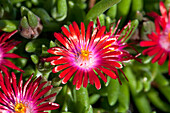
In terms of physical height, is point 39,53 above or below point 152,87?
above

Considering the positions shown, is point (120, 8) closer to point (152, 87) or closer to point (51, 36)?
point (51, 36)

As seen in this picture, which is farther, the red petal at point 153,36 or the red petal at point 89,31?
the red petal at point 153,36

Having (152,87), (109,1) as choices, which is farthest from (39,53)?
(152,87)

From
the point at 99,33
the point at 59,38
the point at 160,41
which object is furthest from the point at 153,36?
the point at 59,38

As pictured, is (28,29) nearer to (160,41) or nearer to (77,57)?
(77,57)

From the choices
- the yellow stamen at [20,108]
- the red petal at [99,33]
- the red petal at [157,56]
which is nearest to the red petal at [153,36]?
the red petal at [157,56]

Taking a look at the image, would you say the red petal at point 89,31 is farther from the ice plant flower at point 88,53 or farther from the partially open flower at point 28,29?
the partially open flower at point 28,29

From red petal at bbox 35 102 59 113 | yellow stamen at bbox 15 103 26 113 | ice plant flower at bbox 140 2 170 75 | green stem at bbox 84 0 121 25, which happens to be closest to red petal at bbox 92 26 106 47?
green stem at bbox 84 0 121 25
